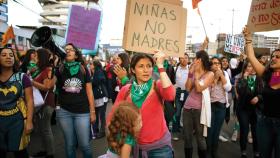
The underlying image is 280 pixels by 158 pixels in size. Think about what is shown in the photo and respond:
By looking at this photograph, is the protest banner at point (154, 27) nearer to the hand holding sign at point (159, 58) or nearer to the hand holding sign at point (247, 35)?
the hand holding sign at point (159, 58)

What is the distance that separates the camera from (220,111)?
17.6 ft

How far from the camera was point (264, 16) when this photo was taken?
167 inches

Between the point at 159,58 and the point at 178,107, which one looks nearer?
the point at 159,58

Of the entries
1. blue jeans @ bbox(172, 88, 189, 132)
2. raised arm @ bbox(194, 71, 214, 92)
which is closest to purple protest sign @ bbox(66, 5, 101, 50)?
raised arm @ bbox(194, 71, 214, 92)

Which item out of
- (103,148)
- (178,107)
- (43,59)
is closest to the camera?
(43,59)

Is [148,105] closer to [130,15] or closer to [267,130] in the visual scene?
[130,15]

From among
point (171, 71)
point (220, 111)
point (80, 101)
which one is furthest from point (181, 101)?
point (80, 101)

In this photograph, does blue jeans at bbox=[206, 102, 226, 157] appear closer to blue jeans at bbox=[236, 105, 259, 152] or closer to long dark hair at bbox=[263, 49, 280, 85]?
blue jeans at bbox=[236, 105, 259, 152]

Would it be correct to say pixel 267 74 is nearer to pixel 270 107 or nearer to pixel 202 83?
pixel 270 107

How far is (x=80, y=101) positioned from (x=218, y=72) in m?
2.51

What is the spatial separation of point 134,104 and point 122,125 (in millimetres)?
392

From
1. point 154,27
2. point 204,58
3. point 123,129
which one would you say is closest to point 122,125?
point 123,129

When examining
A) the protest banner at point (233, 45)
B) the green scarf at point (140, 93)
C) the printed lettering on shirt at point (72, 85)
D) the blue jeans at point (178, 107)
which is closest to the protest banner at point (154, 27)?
the green scarf at point (140, 93)

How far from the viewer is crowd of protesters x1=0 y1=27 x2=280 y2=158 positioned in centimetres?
292
